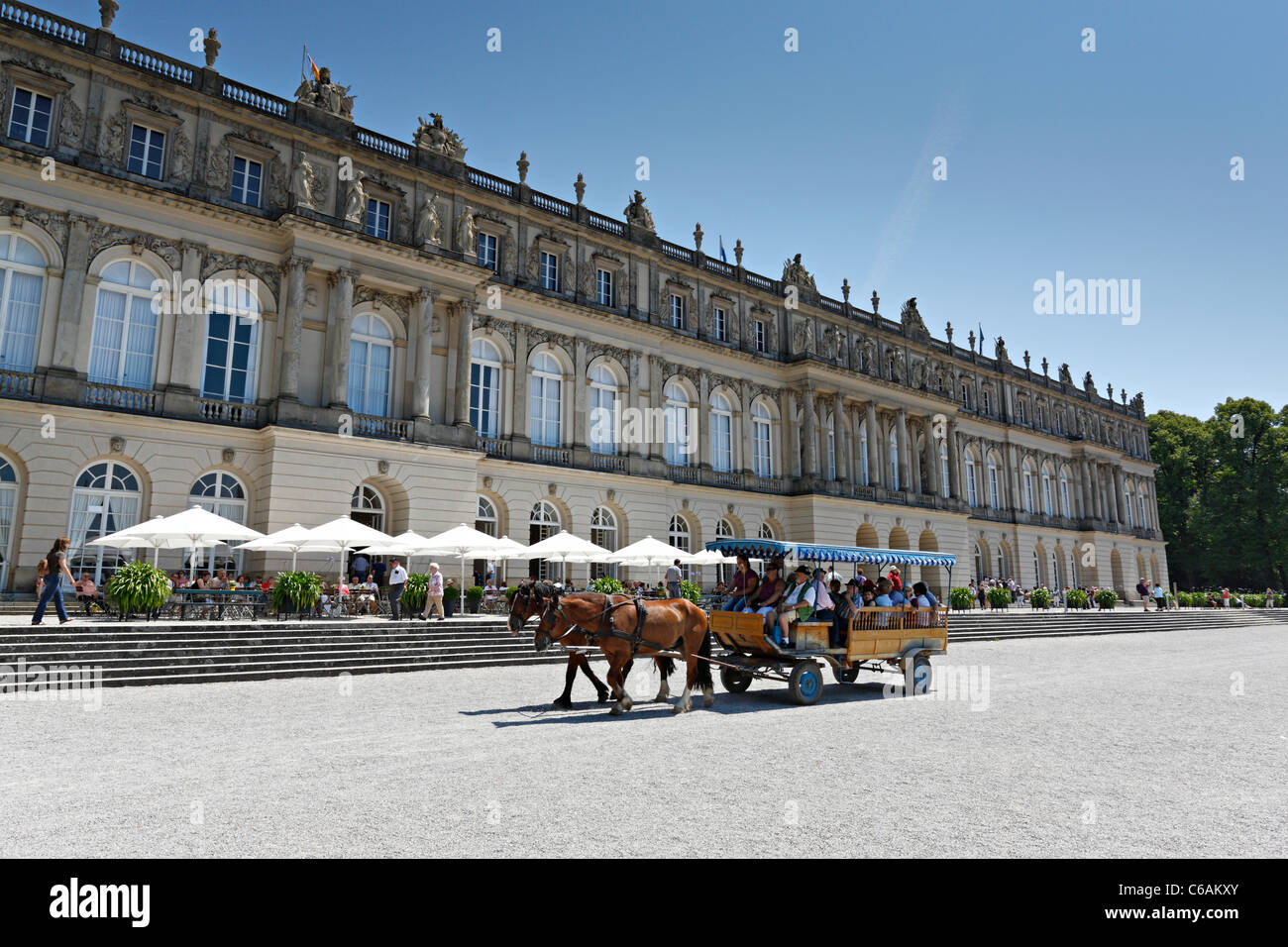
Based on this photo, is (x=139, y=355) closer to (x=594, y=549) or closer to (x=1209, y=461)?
(x=594, y=549)

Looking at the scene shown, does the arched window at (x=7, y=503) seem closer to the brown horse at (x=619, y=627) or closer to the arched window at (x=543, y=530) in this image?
the arched window at (x=543, y=530)

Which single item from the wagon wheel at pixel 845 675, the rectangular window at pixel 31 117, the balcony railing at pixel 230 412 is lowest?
the wagon wheel at pixel 845 675

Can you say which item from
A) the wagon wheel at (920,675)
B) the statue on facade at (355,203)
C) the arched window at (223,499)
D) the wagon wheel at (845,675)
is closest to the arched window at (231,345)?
the arched window at (223,499)

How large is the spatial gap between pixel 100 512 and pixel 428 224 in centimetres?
1370

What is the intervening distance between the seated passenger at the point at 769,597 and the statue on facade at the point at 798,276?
106 ft

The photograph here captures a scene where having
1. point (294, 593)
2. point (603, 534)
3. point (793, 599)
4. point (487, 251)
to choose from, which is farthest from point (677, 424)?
point (793, 599)

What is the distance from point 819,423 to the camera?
41.5m

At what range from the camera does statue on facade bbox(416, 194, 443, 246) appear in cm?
2698

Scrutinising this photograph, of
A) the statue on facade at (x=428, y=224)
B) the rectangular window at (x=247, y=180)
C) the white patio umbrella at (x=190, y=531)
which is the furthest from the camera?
the statue on facade at (x=428, y=224)

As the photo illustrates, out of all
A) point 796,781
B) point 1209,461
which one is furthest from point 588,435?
point 1209,461

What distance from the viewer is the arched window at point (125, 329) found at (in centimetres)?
2180

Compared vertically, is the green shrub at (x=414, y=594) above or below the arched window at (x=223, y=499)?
below

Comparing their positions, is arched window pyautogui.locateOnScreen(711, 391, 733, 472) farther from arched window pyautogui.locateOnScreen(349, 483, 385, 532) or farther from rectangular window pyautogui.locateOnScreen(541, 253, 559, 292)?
arched window pyautogui.locateOnScreen(349, 483, 385, 532)

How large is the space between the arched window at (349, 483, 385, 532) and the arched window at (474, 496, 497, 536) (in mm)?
3893
